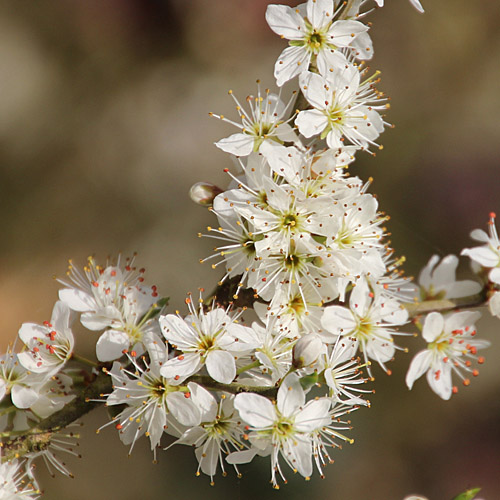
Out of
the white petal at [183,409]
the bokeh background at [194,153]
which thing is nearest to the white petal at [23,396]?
the white petal at [183,409]

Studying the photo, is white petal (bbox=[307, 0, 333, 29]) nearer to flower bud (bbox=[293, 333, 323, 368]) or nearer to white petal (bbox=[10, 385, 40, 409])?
flower bud (bbox=[293, 333, 323, 368])

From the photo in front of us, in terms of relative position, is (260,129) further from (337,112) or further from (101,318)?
(101,318)

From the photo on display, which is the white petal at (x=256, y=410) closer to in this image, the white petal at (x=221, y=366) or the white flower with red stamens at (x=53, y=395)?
the white petal at (x=221, y=366)

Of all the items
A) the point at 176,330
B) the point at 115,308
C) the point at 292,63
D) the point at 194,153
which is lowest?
the point at 176,330

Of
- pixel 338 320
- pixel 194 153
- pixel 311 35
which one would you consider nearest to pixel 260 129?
pixel 311 35

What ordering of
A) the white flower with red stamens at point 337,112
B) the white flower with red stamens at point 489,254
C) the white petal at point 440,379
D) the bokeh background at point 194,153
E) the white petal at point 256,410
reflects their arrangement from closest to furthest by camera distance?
the white petal at point 256,410, the white flower with red stamens at point 337,112, the white flower with red stamens at point 489,254, the white petal at point 440,379, the bokeh background at point 194,153

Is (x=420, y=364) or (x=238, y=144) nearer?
(x=238, y=144)

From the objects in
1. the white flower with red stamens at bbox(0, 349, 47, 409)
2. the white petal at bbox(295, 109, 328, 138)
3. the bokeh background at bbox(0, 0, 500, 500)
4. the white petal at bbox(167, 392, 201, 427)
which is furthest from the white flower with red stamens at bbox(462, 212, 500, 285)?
the bokeh background at bbox(0, 0, 500, 500)

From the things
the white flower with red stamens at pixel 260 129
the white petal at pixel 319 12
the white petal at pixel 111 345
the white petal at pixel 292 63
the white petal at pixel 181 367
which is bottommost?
the white petal at pixel 181 367

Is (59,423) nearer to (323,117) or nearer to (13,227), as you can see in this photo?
(323,117)
